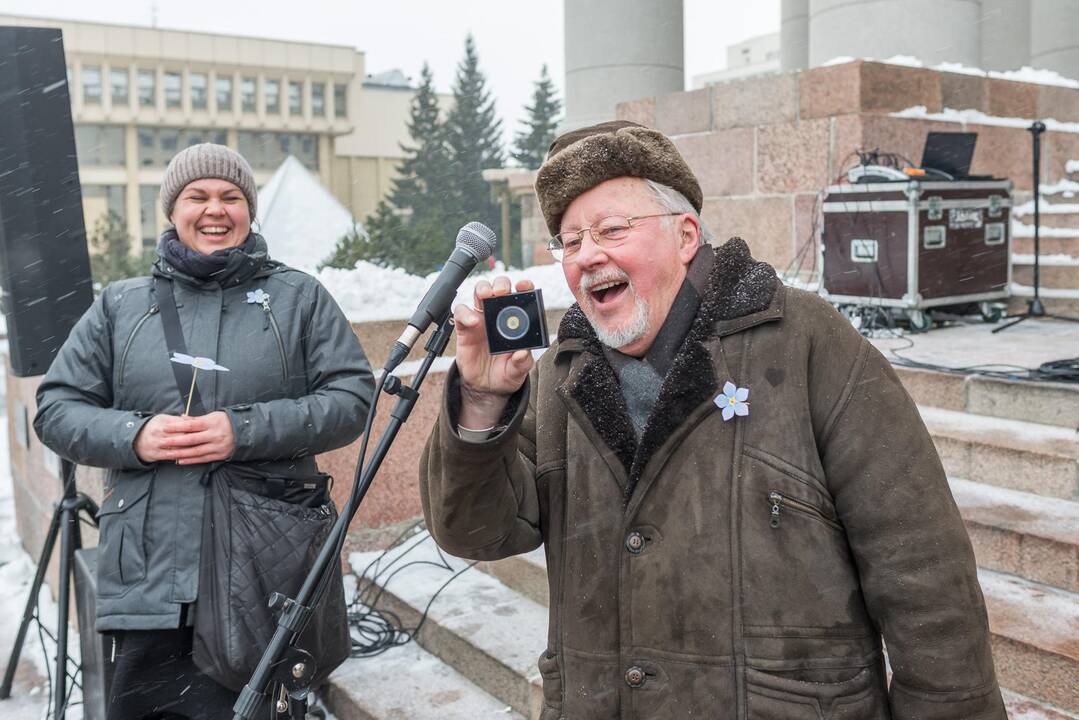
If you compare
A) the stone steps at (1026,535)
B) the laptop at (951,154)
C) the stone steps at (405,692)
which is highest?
the laptop at (951,154)

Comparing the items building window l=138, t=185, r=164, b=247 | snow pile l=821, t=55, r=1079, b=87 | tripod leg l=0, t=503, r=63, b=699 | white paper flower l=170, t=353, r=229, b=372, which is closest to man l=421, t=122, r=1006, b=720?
white paper flower l=170, t=353, r=229, b=372

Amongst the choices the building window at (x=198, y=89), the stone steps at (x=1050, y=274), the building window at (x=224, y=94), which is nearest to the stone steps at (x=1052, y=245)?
the stone steps at (x=1050, y=274)

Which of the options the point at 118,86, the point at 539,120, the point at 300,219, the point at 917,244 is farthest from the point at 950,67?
the point at 118,86

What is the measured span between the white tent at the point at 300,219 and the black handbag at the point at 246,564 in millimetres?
7907

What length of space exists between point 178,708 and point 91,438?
0.89 meters

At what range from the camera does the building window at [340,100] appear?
2773 inches

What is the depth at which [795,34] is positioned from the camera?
16.9m

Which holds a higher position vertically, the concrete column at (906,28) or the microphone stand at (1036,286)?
the concrete column at (906,28)

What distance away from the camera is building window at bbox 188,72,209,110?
6494 cm

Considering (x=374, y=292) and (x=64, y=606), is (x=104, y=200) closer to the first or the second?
(x=374, y=292)

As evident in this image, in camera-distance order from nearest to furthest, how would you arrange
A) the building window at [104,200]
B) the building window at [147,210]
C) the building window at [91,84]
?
the building window at [104,200]
the building window at [91,84]
the building window at [147,210]

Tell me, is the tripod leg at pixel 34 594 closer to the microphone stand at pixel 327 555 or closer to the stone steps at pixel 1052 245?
the microphone stand at pixel 327 555

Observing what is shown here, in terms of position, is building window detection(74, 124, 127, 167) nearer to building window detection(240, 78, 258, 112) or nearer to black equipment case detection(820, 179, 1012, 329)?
building window detection(240, 78, 258, 112)

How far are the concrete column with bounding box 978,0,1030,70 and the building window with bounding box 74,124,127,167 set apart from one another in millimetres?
58242
